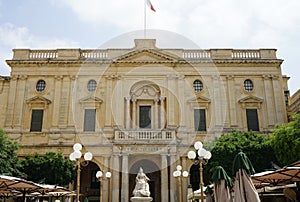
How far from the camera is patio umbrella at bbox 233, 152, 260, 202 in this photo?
751cm

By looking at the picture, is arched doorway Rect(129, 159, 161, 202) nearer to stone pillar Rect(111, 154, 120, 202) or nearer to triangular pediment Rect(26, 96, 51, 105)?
stone pillar Rect(111, 154, 120, 202)

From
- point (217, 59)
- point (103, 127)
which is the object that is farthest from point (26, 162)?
point (217, 59)

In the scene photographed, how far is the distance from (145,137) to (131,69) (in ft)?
21.2

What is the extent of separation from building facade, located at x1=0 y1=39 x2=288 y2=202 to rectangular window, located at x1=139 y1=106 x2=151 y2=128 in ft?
0.27

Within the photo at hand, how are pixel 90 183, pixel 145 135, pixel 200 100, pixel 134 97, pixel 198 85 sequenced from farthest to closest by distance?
1. pixel 198 85
2. pixel 90 183
3. pixel 134 97
4. pixel 200 100
5. pixel 145 135

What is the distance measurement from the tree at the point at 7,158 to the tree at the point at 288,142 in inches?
622

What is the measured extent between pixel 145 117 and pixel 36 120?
8.74 metres

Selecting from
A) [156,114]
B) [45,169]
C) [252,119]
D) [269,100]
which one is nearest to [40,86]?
[45,169]

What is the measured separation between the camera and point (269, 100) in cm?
2755

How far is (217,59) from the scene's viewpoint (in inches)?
1101

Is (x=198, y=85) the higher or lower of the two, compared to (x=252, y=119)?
higher

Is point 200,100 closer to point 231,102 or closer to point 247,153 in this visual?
point 231,102

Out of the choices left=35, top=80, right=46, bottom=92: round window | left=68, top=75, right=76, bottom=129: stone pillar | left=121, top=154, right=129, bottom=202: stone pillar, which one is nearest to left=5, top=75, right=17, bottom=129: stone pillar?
left=35, top=80, right=46, bottom=92: round window

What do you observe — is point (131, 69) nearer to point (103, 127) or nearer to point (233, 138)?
point (103, 127)
